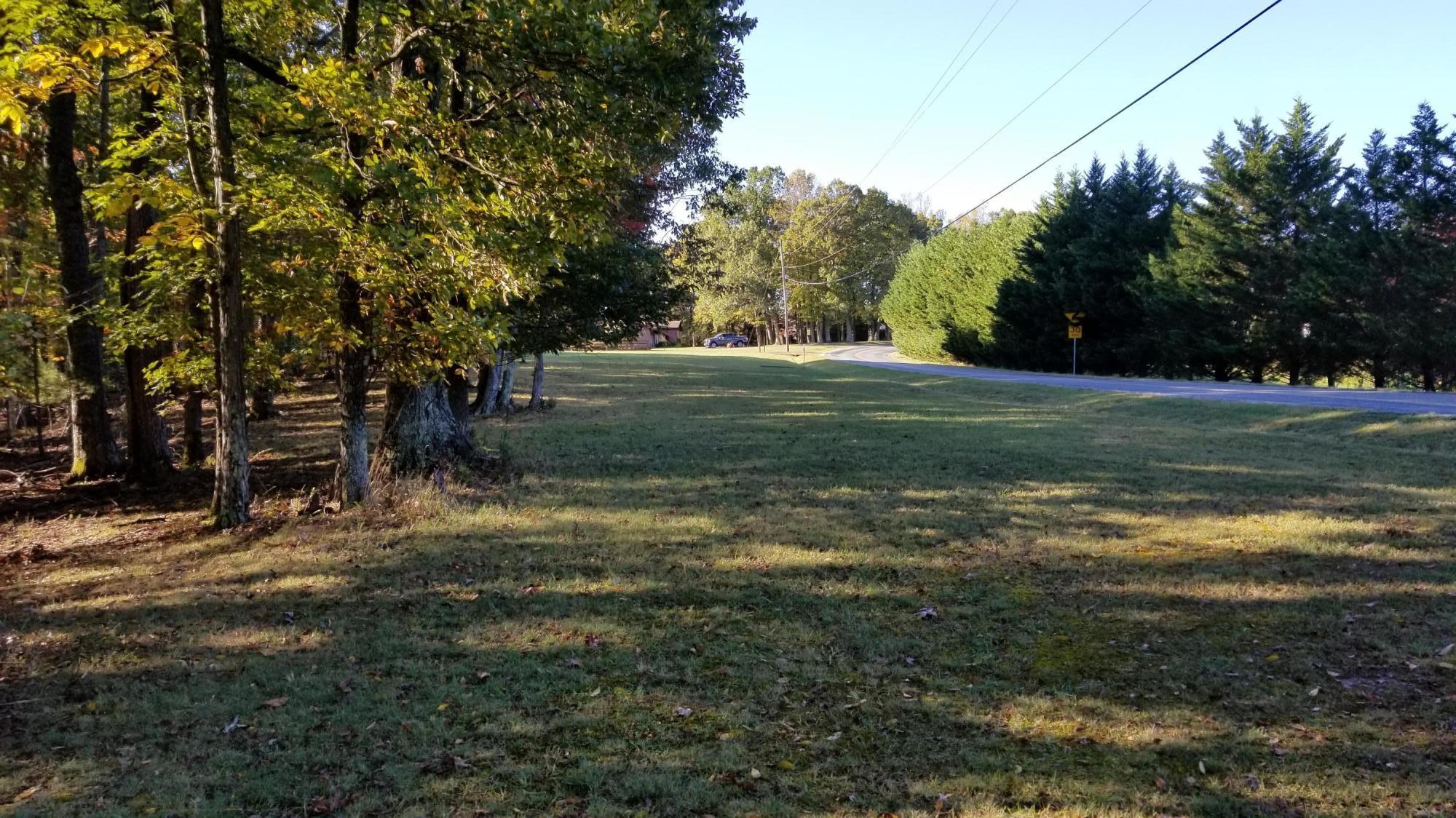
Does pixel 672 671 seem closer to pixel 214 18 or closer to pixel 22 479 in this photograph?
pixel 214 18

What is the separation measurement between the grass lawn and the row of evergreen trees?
16.9 metres

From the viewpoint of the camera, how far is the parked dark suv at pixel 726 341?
3553 inches

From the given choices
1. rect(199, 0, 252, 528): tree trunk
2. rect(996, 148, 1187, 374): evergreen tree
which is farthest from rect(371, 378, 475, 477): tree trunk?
rect(996, 148, 1187, 374): evergreen tree

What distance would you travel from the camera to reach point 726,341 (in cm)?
9088

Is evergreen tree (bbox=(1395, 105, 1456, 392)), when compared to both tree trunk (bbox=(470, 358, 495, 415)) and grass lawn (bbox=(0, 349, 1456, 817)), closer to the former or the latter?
grass lawn (bbox=(0, 349, 1456, 817))

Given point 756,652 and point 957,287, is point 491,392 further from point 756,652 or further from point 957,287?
point 957,287

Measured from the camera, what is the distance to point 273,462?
40.0ft

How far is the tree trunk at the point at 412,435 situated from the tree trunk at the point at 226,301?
176cm

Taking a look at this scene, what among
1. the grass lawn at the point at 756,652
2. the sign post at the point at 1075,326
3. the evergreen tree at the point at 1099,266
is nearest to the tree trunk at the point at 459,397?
the grass lawn at the point at 756,652

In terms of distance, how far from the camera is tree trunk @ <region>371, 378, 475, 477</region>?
9.73 meters

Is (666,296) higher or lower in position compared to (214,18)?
lower

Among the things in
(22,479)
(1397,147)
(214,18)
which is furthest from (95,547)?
(1397,147)

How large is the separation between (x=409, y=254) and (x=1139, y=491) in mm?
8366

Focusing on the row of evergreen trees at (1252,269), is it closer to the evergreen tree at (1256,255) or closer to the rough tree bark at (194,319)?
the evergreen tree at (1256,255)
